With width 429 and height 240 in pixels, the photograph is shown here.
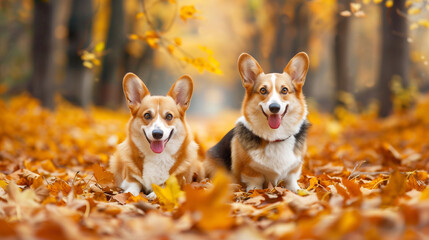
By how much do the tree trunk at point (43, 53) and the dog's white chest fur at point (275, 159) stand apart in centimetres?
675

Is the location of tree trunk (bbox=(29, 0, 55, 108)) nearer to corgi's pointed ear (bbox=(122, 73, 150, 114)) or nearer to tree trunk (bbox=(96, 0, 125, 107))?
tree trunk (bbox=(96, 0, 125, 107))

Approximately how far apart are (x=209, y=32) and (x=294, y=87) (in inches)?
1015

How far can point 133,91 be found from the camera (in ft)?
10.3

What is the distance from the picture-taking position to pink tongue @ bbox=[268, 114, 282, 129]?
298 centimetres

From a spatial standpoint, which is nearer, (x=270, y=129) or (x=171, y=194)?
(x=171, y=194)

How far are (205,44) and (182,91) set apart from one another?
8.09 feet

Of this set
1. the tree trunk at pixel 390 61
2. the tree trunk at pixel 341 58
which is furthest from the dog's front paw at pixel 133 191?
the tree trunk at pixel 341 58

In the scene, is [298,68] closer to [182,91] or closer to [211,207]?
[182,91]

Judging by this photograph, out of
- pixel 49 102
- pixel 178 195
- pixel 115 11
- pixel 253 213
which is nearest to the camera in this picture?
pixel 253 213

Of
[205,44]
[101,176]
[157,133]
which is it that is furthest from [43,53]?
[157,133]

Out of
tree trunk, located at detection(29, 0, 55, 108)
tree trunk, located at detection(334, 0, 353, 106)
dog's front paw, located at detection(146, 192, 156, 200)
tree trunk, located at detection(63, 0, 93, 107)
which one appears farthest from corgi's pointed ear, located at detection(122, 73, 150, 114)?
tree trunk, located at detection(334, 0, 353, 106)

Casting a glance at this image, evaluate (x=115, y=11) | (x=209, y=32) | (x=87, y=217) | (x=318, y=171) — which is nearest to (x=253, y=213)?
(x=87, y=217)

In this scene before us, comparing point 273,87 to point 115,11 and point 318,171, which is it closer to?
point 318,171

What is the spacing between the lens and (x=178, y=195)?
232cm
